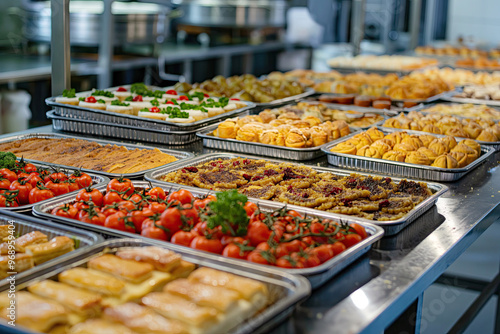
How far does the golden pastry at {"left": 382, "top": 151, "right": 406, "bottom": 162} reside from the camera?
284 centimetres

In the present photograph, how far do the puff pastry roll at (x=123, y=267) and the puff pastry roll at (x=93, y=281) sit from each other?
2 cm

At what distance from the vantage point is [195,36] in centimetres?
828

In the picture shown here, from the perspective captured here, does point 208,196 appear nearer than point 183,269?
No

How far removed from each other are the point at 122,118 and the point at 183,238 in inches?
66.8

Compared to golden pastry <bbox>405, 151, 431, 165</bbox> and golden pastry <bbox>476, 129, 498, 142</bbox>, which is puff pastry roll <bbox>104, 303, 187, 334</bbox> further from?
golden pastry <bbox>476, 129, 498, 142</bbox>

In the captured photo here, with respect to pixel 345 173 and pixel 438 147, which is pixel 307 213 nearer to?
pixel 345 173

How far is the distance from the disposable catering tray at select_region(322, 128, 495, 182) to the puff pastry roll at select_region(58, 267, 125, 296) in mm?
1626

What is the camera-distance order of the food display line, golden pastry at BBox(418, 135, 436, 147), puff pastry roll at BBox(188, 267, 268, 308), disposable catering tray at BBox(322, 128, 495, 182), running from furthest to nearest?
golden pastry at BBox(418, 135, 436, 147) < disposable catering tray at BBox(322, 128, 495, 182) < the food display line < puff pastry roll at BBox(188, 267, 268, 308)

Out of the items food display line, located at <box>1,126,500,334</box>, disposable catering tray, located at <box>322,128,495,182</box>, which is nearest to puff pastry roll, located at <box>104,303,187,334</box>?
food display line, located at <box>1,126,500,334</box>

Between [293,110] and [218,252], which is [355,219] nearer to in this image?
[218,252]

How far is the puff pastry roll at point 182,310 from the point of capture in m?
1.28

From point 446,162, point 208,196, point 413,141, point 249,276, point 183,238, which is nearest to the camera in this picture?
point 249,276

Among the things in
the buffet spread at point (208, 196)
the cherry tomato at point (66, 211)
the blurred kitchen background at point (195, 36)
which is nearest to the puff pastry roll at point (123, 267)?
the buffet spread at point (208, 196)

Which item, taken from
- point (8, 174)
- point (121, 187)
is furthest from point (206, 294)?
point (8, 174)
